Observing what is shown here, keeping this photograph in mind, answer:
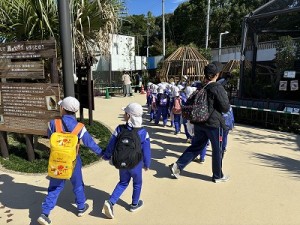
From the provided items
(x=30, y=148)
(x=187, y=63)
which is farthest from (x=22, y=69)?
(x=187, y=63)

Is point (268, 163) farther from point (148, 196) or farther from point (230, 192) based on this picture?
point (148, 196)

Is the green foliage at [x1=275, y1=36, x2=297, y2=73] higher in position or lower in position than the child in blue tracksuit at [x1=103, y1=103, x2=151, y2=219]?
higher

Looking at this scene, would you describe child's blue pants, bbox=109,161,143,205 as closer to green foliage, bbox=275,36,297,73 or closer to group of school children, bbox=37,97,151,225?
group of school children, bbox=37,97,151,225

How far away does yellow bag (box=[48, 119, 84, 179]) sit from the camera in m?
3.18

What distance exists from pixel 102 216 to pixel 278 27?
9.23 m

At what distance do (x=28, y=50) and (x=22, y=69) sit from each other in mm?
359

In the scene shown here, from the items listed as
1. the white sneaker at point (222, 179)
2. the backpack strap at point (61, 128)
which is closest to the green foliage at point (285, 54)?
the white sneaker at point (222, 179)

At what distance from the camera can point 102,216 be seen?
3.59 metres

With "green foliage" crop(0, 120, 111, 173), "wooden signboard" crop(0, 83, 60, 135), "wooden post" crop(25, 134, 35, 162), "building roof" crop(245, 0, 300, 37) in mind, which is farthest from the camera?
"building roof" crop(245, 0, 300, 37)

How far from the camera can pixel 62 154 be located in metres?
3.18

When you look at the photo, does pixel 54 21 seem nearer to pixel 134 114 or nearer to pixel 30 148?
pixel 30 148

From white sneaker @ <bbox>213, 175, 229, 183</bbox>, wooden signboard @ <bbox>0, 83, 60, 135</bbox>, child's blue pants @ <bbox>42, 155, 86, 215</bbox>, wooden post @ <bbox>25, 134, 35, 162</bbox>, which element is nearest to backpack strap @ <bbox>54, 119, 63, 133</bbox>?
child's blue pants @ <bbox>42, 155, 86, 215</bbox>

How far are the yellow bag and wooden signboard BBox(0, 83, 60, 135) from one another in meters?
1.71

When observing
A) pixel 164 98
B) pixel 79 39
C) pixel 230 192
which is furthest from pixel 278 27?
pixel 230 192
